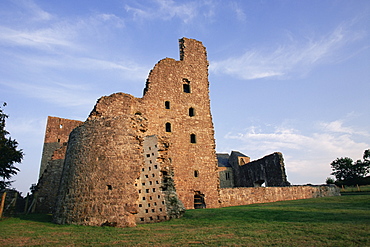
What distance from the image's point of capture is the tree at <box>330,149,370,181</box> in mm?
37625

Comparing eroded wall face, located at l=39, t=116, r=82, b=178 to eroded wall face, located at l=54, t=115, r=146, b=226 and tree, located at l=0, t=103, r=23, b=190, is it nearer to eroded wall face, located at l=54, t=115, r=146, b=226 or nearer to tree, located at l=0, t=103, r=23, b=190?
tree, located at l=0, t=103, r=23, b=190

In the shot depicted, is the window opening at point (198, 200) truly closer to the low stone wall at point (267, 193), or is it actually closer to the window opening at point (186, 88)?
the low stone wall at point (267, 193)

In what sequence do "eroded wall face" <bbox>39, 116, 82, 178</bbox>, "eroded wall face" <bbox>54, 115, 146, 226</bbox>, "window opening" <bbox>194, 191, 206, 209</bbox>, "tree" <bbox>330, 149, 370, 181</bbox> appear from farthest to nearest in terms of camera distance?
"tree" <bbox>330, 149, 370, 181</bbox>, "eroded wall face" <bbox>39, 116, 82, 178</bbox>, "window opening" <bbox>194, 191, 206, 209</bbox>, "eroded wall face" <bbox>54, 115, 146, 226</bbox>

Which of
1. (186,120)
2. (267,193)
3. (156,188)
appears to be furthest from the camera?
(186,120)

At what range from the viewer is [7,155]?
18094 mm

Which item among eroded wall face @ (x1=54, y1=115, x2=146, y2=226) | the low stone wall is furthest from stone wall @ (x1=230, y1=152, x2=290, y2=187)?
eroded wall face @ (x1=54, y1=115, x2=146, y2=226)

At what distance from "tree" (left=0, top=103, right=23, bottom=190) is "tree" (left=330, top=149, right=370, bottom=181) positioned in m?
43.2

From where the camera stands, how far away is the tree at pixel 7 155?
58.4 feet

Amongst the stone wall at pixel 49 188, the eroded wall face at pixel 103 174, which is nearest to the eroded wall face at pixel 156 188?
the eroded wall face at pixel 103 174

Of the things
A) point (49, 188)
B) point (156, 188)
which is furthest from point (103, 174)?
point (49, 188)

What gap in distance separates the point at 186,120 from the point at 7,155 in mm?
13976

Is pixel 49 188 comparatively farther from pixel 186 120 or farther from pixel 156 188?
pixel 156 188

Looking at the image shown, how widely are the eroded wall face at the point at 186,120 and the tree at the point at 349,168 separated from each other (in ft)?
102

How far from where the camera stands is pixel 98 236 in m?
6.87
